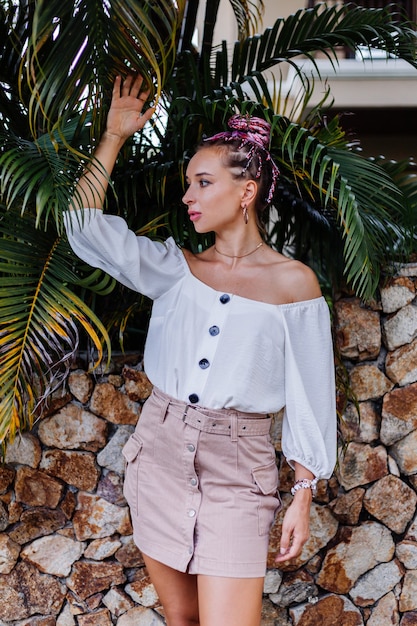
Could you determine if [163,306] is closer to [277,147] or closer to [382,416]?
[277,147]

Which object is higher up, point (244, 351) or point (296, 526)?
point (244, 351)

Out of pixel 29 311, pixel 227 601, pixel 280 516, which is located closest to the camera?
pixel 227 601

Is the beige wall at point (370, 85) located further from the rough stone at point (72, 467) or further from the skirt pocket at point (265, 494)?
the skirt pocket at point (265, 494)

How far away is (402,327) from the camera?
2434mm

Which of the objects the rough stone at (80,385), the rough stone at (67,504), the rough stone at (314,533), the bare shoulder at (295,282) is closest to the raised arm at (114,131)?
the bare shoulder at (295,282)

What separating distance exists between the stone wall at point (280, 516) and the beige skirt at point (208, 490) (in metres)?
0.63

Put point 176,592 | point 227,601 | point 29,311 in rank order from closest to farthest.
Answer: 1. point 227,601
2. point 176,592
3. point 29,311

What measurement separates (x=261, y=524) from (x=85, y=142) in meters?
1.24

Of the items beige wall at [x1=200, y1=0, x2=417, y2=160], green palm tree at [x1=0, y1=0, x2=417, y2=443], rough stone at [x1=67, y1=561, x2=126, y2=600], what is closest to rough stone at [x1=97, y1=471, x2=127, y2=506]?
rough stone at [x1=67, y1=561, x2=126, y2=600]

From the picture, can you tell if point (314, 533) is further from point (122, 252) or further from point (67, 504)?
point (122, 252)

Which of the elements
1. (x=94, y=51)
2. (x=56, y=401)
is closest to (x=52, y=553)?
(x=56, y=401)

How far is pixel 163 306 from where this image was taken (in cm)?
191

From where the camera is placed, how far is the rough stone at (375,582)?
8.15 feet

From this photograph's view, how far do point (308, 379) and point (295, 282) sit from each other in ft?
0.85
